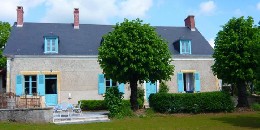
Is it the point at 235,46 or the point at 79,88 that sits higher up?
the point at 235,46

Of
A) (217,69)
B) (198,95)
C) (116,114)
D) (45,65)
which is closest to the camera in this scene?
(116,114)

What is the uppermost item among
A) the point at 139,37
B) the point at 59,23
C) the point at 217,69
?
the point at 59,23

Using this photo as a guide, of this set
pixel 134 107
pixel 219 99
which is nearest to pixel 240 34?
pixel 219 99

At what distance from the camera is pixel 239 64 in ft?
64.2

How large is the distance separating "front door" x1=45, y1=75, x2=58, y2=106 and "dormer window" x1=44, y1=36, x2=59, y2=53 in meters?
1.86

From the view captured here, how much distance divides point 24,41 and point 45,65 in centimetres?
266

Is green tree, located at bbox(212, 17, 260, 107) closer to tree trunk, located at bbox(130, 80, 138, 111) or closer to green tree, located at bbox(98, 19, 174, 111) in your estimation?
green tree, located at bbox(98, 19, 174, 111)

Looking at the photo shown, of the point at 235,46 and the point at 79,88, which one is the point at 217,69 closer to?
the point at 235,46

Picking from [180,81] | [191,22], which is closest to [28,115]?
[180,81]

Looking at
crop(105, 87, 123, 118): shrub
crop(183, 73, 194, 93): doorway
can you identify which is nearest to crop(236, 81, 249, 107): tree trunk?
crop(183, 73, 194, 93): doorway

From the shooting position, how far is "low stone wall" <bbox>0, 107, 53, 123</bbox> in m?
16.0

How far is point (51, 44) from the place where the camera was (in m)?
24.5

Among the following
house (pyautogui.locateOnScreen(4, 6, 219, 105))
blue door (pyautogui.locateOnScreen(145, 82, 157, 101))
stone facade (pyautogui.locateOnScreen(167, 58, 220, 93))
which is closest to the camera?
house (pyautogui.locateOnScreen(4, 6, 219, 105))

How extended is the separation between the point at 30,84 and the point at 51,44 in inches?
121
